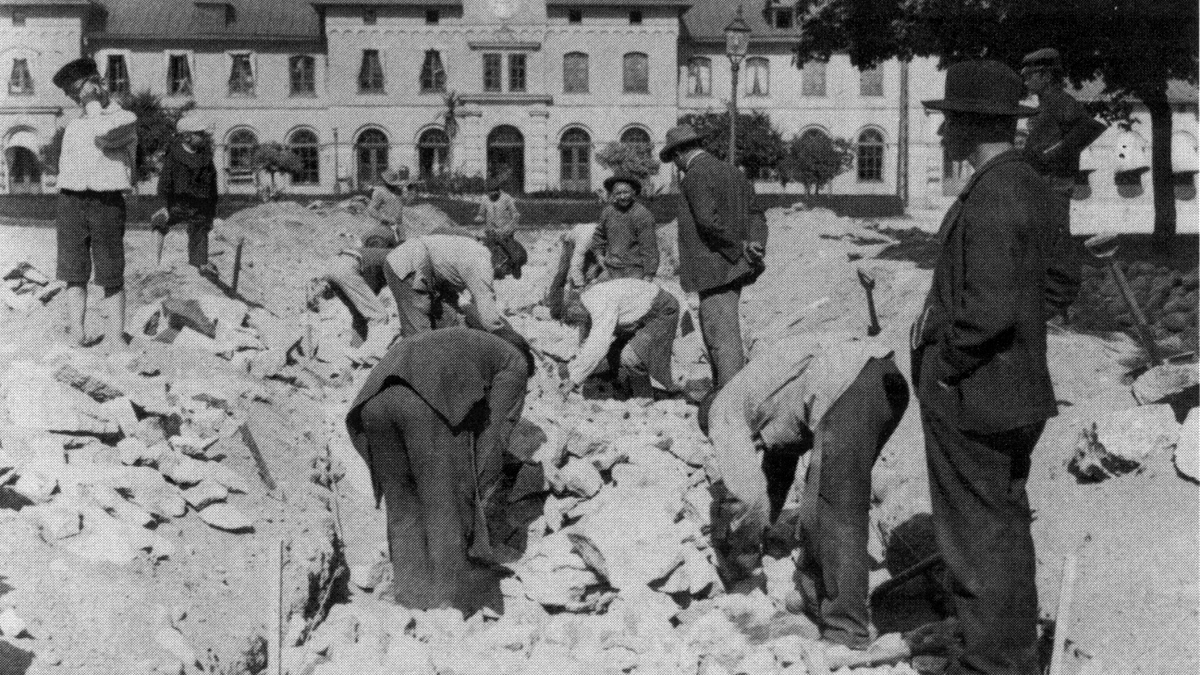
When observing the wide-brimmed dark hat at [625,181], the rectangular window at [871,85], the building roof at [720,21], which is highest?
the building roof at [720,21]

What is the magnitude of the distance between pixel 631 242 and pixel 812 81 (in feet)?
130

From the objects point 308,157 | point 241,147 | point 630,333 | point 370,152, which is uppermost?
→ point 241,147

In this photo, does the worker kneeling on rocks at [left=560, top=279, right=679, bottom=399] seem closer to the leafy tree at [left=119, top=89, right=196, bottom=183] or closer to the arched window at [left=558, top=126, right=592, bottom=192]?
the leafy tree at [left=119, top=89, right=196, bottom=183]

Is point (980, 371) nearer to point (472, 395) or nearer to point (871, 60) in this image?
point (472, 395)

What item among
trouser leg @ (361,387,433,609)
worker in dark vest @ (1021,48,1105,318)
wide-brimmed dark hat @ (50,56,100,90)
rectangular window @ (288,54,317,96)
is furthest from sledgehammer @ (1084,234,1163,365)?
rectangular window @ (288,54,317,96)

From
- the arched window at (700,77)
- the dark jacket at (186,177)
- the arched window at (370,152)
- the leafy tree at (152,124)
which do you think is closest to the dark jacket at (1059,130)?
the dark jacket at (186,177)

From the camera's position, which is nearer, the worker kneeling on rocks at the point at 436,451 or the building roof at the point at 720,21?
the worker kneeling on rocks at the point at 436,451

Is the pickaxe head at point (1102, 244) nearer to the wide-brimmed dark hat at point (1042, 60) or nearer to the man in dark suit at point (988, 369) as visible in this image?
the wide-brimmed dark hat at point (1042, 60)

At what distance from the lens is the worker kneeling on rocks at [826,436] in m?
5.52

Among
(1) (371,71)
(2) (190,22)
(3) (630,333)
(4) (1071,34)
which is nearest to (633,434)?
(3) (630,333)

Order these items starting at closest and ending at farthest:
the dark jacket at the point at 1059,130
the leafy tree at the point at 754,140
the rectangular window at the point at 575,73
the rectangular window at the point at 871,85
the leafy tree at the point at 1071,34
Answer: the dark jacket at the point at 1059,130 → the leafy tree at the point at 1071,34 → the leafy tree at the point at 754,140 → the rectangular window at the point at 575,73 → the rectangular window at the point at 871,85

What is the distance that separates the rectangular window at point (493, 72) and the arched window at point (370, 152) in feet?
13.5

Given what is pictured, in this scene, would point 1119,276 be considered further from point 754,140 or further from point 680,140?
point 754,140

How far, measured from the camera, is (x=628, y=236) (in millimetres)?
10969
